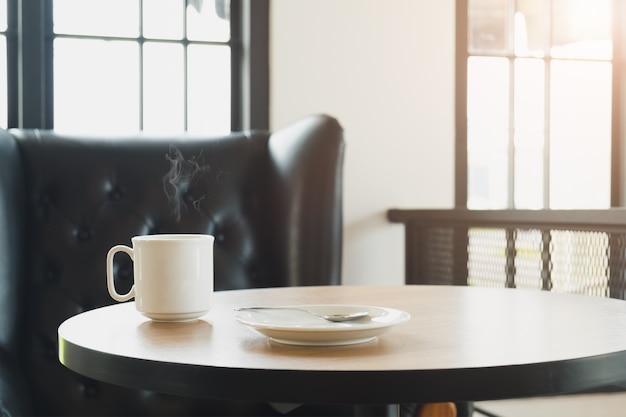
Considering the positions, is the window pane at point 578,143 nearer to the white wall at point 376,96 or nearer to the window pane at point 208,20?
the white wall at point 376,96

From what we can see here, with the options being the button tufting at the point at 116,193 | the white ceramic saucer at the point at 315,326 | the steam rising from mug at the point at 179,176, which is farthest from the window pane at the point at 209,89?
the white ceramic saucer at the point at 315,326

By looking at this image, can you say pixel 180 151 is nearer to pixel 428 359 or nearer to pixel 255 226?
pixel 255 226

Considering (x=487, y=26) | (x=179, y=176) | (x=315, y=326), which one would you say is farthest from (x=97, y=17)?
(x=315, y=326)

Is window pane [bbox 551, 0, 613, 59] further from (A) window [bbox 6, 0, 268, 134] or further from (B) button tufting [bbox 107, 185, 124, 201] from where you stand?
(B) button tufting [bbox 107, 185, 124, 201]

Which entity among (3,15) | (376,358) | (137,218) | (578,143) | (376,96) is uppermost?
(3,15)

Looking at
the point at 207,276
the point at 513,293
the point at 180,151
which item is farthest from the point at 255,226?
the point at 207,276

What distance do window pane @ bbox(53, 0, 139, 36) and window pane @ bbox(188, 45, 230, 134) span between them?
0.73ft

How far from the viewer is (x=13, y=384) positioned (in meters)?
1.56

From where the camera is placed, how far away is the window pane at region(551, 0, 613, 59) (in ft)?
10.3

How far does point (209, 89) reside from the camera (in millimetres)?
2791

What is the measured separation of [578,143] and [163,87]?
161cm

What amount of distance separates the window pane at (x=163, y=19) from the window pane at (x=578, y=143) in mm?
1466

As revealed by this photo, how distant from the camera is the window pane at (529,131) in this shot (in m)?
3.12

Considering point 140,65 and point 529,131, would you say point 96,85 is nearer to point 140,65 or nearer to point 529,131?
point 140,65
